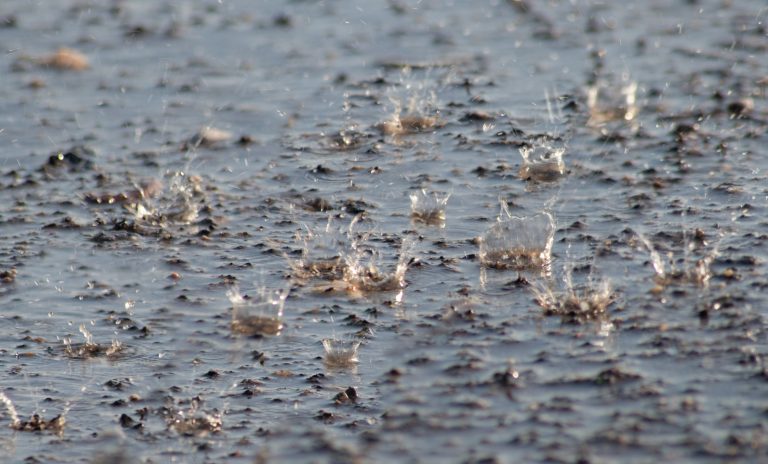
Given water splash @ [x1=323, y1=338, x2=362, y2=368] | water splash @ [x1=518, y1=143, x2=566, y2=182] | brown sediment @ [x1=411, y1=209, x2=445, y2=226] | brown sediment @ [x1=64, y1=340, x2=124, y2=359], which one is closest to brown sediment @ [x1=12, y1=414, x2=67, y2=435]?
brown sediment @ [x1=64, y1=340, x2=124, y2=359]

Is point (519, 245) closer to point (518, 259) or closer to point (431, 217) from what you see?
point (518, 259)

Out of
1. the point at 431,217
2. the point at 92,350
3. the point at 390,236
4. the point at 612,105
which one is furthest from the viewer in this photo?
the point at 612,105

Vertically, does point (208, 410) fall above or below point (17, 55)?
below

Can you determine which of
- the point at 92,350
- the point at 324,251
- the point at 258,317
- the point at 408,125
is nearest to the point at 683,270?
the point at 324,251

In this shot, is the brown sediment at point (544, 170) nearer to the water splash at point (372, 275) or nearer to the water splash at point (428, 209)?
the water splash at point (428, 209)

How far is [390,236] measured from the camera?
8.70 meters

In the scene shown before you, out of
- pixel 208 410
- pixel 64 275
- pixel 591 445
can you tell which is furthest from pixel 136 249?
pixel 591 445

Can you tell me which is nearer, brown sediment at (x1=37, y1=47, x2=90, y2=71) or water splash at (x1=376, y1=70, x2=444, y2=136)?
water splash at (x1=376, y1=70, x2=444, y2=136)

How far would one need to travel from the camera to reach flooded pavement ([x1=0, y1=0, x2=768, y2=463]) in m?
6.37

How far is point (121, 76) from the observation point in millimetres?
12523

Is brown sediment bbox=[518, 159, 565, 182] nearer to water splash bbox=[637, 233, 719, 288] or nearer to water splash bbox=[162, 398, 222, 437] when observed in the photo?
water splash bbox=[637, 233, 719, 288]

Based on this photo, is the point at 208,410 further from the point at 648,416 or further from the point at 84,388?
the point at 648,416

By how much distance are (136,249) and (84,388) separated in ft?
6.37

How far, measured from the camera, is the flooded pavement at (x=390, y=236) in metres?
6.37
